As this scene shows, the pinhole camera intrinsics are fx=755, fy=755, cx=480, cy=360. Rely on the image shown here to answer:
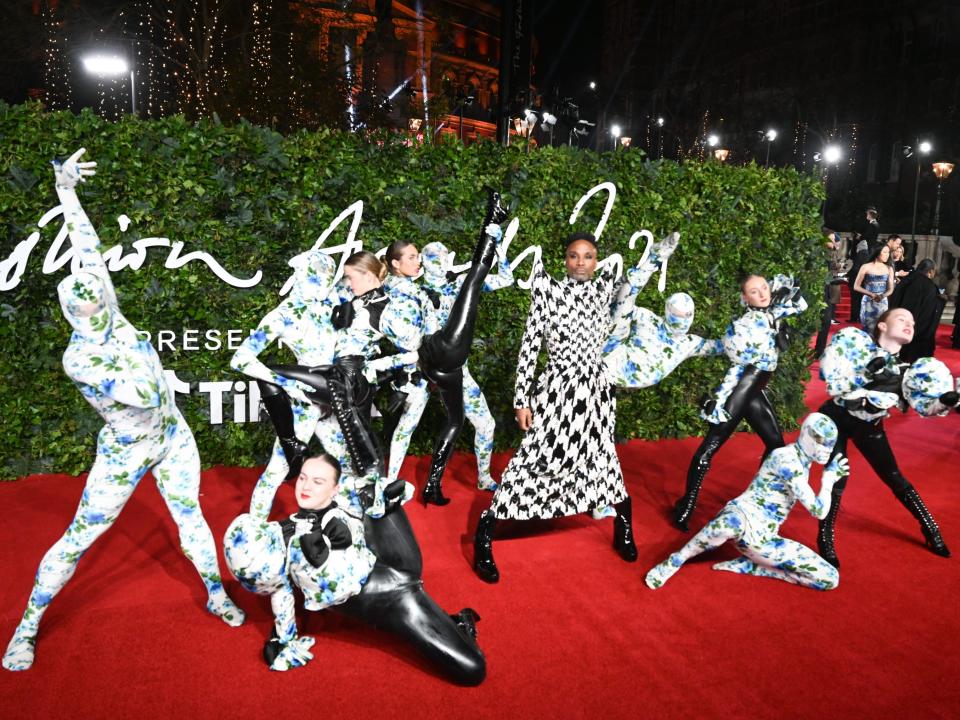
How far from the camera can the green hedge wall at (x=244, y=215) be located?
5840 millimetres

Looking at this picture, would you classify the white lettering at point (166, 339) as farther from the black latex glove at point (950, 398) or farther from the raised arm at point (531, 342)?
the black latex glove at point (950, 398)

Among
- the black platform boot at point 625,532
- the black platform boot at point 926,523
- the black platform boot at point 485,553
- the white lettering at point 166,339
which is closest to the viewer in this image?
the black platform boot at point 485,553

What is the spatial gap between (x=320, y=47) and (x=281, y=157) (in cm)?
2368

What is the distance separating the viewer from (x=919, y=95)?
114 feet

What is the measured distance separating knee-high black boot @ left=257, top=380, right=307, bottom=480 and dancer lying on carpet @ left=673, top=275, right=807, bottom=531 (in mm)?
2795

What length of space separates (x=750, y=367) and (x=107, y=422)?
422 centimetres

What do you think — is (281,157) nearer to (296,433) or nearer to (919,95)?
(296,433)

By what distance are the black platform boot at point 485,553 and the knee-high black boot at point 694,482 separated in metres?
1.62

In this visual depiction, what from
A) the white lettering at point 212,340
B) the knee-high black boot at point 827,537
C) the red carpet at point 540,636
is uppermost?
the white lettering at point 212,340

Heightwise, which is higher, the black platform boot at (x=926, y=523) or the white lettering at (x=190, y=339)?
the white lettering at (x=190, y=339)

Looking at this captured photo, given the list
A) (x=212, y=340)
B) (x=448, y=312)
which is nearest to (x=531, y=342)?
(x=448, y=312)

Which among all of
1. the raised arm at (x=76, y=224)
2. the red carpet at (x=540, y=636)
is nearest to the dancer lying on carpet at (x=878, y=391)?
the red carpet at (x=540, y=636)

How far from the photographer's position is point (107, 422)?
3480mm

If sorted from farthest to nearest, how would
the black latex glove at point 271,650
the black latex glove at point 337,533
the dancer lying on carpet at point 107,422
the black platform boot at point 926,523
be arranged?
the black platform boot at point 926,523
the black latex glove at point 271,650
the black latex glove at point 337,533
the dancer lying on carpet at point 107,422
